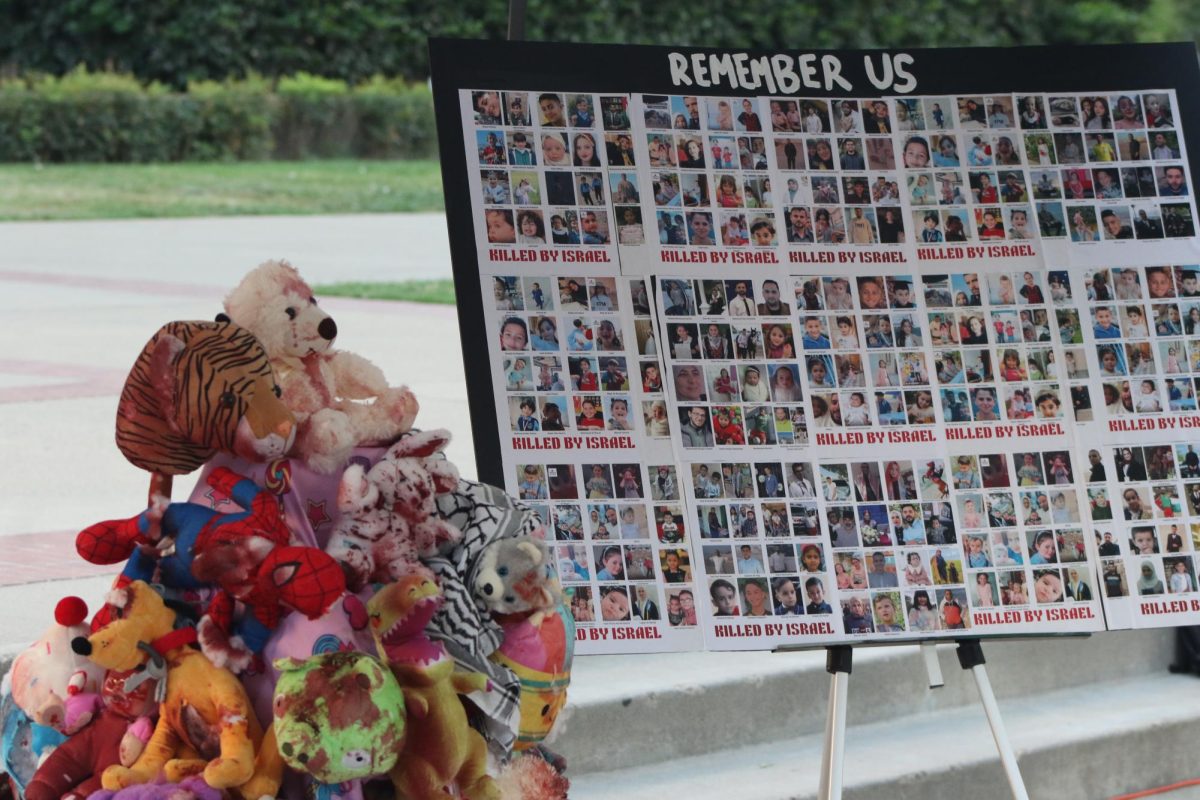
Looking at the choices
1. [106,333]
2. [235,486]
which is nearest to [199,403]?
[235,486]

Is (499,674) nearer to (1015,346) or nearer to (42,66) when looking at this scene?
(1015,346)

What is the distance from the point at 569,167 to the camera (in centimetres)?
286

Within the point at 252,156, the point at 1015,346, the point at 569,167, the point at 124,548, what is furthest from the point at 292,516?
the point at 252,156

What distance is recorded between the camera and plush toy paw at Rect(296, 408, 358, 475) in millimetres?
2277

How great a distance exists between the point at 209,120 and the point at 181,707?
16.1 m

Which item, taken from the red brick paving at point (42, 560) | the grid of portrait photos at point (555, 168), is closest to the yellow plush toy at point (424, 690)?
the grid of portrait photos at point (555, 168)

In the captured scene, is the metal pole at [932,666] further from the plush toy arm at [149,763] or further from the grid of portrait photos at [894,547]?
the plush toy arm at [149,763]

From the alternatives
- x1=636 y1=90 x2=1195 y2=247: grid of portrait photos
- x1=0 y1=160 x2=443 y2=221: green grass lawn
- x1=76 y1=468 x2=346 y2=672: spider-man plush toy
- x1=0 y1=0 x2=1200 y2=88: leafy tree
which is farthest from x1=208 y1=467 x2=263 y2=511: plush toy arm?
x1=0 y1=0 x2=1200 y2=88: leafy tree

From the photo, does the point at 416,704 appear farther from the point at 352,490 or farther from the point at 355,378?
the point at 355,378

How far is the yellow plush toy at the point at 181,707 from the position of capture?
208 cm

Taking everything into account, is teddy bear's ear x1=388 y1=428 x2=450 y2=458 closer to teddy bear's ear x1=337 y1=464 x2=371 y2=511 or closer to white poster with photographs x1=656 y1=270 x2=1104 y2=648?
teddy bear's ear x1=337 y1=464 x2=371 y2=511

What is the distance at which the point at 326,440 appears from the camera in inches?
89.7

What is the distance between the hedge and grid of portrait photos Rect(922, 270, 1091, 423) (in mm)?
14403

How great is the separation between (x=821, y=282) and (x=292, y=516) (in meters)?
1.08
